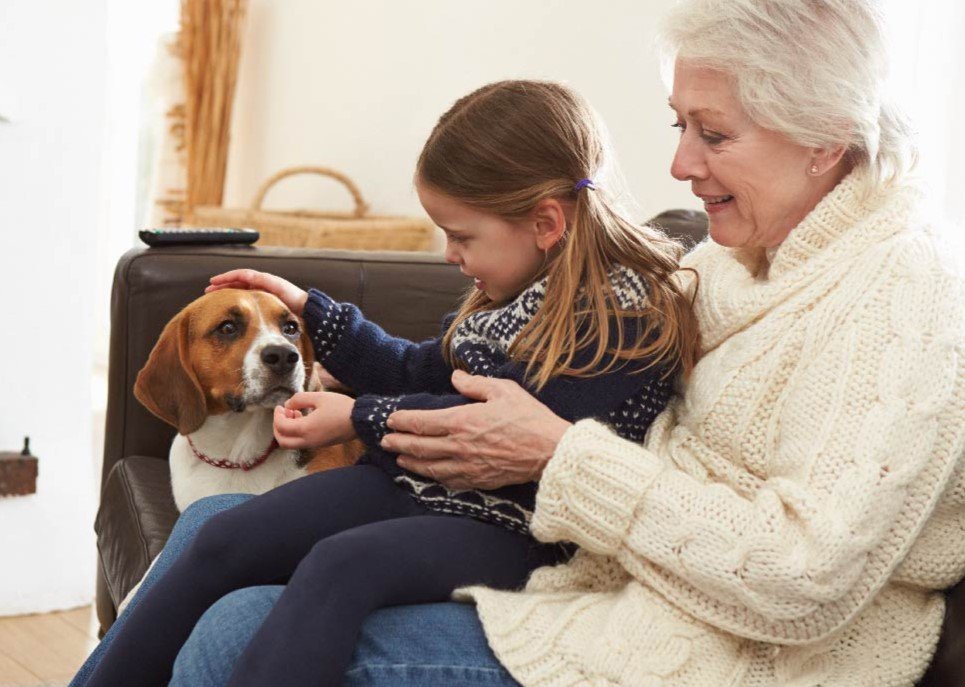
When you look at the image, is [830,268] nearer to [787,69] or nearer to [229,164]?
[787,69]

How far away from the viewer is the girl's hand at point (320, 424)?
1.51 m

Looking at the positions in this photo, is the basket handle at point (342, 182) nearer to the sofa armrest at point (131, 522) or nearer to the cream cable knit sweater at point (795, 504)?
the sofa armrest at point (131, 522)

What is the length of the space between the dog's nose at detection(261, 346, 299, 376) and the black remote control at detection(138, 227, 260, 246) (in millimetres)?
430

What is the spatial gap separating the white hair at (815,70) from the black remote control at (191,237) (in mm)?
1199

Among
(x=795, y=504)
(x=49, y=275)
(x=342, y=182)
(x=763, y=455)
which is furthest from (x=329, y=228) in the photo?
(x=795, y=504)

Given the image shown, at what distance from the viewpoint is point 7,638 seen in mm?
2613

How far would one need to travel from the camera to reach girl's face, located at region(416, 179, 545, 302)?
1526 millimetres

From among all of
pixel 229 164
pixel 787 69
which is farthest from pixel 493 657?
pixel 229 164

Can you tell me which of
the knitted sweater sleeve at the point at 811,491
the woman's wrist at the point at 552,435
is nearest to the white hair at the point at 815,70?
the knitted sweater sleeve at the point at 811,491

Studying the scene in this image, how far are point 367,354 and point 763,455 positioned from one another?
2.24 feet

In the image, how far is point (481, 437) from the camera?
4.45 feet

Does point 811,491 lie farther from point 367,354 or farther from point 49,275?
point 49,275

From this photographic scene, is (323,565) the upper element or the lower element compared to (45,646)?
upper

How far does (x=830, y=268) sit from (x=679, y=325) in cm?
19
